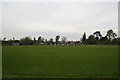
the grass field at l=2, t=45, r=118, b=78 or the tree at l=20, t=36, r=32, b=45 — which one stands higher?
the tree at l=20, t=36, r=32, b=45

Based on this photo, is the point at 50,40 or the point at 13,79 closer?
the point at 13,79

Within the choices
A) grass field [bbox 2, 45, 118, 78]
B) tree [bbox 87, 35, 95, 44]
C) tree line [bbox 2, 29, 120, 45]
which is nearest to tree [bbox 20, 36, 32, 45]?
tree line [bbox 2, 29, 120, 45]

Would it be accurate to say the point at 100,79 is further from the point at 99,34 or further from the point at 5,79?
the point at 99,34

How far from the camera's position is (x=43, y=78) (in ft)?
18.2

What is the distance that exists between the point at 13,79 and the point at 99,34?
86.2m

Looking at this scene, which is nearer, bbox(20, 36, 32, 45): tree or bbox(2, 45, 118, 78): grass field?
bbox(2, 45, 118, 78): grass field

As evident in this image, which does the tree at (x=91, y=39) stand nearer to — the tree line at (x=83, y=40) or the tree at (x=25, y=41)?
the tree line at (x=83, y=40)

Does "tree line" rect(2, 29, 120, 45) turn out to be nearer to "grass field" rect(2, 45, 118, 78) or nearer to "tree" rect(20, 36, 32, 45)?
"tree" rect(20, 36, 32, 45)

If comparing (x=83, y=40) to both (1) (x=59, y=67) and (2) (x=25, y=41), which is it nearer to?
(2) (x=25, y=41)

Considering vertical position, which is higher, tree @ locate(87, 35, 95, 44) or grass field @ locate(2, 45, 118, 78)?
tree @ locate(87, 35, 95, 44)

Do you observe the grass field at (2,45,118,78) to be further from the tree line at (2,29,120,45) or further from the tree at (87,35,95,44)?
the tree at (87,35,95,44)

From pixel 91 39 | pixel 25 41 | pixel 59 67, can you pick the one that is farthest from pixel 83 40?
pixel 59 67

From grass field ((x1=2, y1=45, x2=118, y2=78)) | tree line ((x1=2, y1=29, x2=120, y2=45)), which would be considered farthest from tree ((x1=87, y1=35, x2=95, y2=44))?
grass field ((x1=2, y1=45, x2=118, y2=78))

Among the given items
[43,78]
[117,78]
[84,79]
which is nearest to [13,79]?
[43,78]
